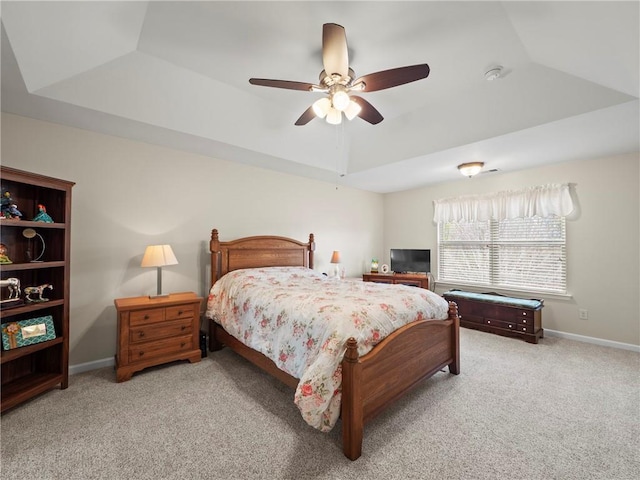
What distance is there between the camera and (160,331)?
9.16 ft

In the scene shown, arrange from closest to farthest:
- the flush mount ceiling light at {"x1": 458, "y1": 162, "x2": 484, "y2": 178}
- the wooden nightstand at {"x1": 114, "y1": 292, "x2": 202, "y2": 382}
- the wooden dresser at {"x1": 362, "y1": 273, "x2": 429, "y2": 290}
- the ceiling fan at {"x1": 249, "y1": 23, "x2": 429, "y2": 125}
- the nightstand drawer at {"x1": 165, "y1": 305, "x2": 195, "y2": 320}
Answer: the ceiling fan at {"x1": 249, "y1": 23, "x2": 429, "y2": 125}
the wooden nightstand at {"x1": 114, "y1": 292, "x2": 202, "y2": 382}
the nightstand drawer at {"x1": 165, "y1": 305, "x2": 195, "y2": 320}
the flush mount ceiling light at {"x1": 458, "y1": 162, "x2": 484, "y2": 178}
the wooden dresser at {"x1": 362, "y1": 273, "x2": 429, "y2": 290}

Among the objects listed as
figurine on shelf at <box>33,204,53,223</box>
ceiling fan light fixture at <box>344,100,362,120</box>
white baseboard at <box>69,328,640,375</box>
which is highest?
ceiling fan light fixture at <box>344,100,362,120</box>

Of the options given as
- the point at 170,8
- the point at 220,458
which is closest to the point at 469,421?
the point at 220,458

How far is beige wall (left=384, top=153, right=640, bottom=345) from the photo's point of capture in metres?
3.39

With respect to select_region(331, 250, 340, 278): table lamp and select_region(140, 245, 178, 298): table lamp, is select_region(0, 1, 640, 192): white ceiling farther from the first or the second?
select_region(331, 250, 340, 278): table lamp

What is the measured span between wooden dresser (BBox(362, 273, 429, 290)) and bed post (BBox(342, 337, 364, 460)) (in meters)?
3.45

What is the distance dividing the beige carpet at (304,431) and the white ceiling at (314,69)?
2.41m

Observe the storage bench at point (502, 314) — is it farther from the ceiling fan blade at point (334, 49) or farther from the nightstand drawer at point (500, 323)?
the ceiling fan blade at point (334, 49)

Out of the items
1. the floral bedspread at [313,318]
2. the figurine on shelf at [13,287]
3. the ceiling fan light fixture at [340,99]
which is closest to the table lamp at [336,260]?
the floral bedspread at [313,318]

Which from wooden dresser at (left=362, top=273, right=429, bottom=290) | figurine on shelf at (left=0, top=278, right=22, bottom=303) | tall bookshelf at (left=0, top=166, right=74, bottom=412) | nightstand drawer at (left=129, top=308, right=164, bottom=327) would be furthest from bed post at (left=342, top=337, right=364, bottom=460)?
wooden dresser at (left=362, top=273, right=429, bottom=290)

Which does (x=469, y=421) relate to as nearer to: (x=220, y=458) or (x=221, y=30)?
(x=220, y=458)

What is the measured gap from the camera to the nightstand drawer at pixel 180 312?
283 centimetres

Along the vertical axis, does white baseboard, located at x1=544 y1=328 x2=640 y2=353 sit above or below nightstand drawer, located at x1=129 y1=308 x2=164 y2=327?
below

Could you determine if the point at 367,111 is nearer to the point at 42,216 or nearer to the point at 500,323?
the point at 42,216
